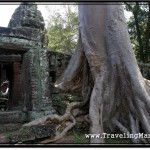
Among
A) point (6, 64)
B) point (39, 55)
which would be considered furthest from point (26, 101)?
point (6, 64)

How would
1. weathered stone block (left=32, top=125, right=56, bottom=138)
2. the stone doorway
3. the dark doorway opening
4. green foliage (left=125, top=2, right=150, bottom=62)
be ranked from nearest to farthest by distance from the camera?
1. weathered stone block (left=32, top=125, right=56, bottom=138)
2. the stone doorway
3. the dark doorway opening
4. green foliage (left=125, top=2, right=150, bottom=62)

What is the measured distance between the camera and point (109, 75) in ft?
15.4

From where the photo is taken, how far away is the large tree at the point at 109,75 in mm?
4293

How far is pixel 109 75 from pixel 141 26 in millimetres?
8792

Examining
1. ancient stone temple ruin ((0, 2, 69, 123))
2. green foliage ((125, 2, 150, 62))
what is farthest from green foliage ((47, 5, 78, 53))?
ancient stone temple ruin ((0, 2, 69, 123))

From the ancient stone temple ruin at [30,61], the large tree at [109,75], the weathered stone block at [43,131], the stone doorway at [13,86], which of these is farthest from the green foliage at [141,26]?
the weathered stone block at [43,131]

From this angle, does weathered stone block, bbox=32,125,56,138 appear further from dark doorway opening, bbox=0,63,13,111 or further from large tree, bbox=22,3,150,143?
dark doorway opening, bbox=0,63,13,111

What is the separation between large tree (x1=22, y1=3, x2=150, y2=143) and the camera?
4293mm

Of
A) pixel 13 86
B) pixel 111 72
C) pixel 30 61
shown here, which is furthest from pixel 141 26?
pixel 111 72

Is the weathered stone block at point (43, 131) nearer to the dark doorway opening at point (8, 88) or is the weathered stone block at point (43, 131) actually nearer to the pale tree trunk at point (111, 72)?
the pale tree trunk at point (111, 72)

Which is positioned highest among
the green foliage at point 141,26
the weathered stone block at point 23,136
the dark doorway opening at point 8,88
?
the green foliage at point 141,26

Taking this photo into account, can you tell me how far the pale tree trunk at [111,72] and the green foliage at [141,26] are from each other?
7667mm

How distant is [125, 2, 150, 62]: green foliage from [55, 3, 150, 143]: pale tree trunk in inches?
302

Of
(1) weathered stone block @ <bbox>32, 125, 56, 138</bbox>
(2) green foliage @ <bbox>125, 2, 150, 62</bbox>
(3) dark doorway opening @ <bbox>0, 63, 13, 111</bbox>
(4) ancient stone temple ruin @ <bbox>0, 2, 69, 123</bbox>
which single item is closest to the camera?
(1) weathered stone block @ <bbox>32, 125, 56, 138</bbox>
